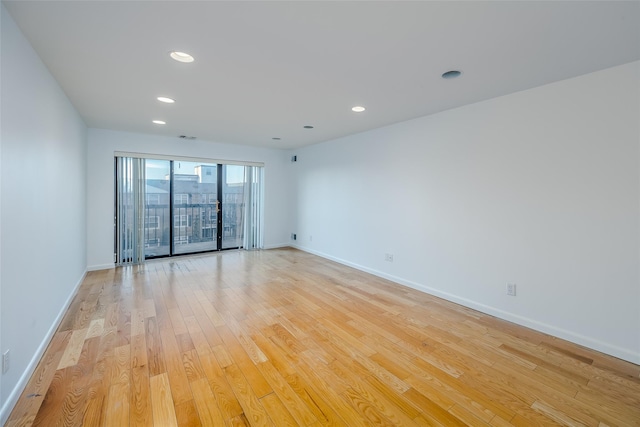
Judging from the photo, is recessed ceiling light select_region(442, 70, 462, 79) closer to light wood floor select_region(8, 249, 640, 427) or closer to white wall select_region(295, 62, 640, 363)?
white wall select_region(295, 62, 640, 363)

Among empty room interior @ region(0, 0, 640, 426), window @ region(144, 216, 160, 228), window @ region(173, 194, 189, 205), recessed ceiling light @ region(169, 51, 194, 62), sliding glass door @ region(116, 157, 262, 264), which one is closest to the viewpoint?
empty room interior @ region(0, 0, 640, 426)

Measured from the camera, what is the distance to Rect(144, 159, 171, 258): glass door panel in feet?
18.0

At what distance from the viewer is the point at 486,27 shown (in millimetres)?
1763

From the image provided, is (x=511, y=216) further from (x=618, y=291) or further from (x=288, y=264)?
(x=288, y=264)

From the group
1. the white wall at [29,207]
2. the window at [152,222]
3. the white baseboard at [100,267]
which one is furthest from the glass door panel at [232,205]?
the white wall at [29,207]

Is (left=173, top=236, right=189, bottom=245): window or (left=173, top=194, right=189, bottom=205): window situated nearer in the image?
(left=173, top=194, right=189, bottom=205): window

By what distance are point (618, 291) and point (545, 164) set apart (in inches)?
48.8

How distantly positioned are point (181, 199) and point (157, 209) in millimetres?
505

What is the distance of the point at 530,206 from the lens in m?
2.78

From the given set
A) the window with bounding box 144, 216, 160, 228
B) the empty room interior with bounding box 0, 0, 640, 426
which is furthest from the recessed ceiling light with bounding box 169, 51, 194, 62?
the window with bounding box 144, 216, 160, 228

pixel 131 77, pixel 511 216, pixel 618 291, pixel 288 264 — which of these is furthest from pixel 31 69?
pixel 618 291

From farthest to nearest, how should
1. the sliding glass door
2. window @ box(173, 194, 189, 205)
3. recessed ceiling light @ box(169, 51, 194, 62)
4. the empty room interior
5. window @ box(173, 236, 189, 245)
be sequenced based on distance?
1. window @ box(173, 236, 189, 245)
2. window @ box(173, 194, 189, 205)
3. the sliding glass door
4. recessed ceiling light @ box(169, 51, 194, 62)
5. the empty room interior

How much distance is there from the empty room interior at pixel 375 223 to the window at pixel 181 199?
183 centimetres

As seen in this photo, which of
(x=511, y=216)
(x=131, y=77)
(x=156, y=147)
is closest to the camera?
(x=131, y=77)
